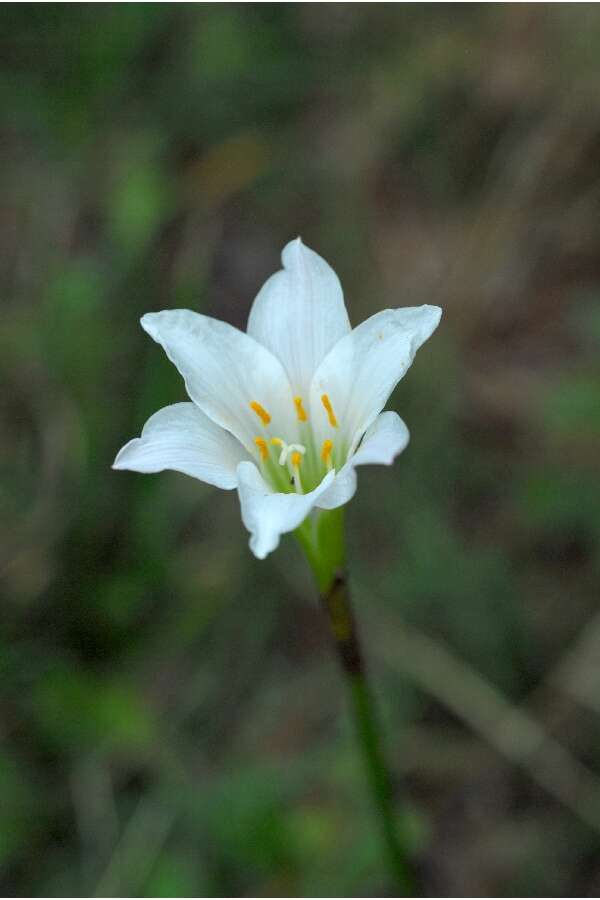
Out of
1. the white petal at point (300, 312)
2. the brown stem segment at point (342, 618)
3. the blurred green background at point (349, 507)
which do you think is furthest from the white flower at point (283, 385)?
the blurred green background at point (349, 507)

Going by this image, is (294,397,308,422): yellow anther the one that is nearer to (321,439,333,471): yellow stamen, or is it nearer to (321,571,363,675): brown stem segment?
(321,439,333,471): yellow stamen

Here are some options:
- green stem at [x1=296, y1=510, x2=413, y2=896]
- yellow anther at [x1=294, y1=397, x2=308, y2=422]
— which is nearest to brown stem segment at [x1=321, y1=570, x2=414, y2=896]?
green stem at [x1=296, y1=510, x2=413, y2=896]

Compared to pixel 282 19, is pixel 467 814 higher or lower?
lower

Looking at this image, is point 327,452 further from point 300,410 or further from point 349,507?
point 349,507

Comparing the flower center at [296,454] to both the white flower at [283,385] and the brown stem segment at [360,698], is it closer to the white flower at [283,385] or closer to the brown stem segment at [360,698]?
the white flower at [283,385]

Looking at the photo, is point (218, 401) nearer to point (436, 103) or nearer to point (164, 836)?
point (164, 836)

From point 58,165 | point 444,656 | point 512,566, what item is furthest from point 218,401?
point 58,165
